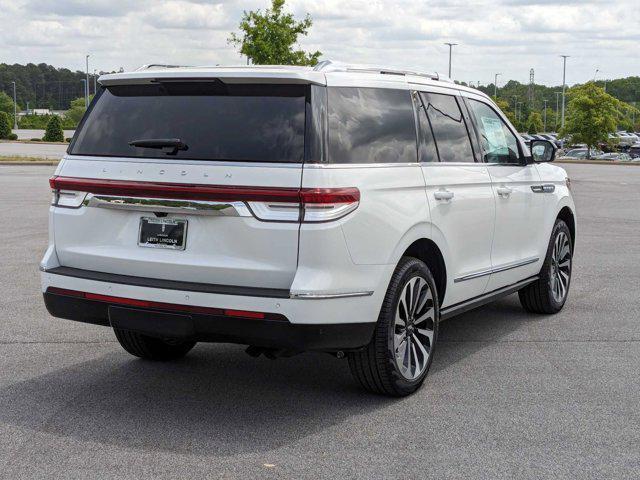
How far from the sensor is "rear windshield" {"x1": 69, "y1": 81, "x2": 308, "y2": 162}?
5.02 metres

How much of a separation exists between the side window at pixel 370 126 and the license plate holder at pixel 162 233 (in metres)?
0.88

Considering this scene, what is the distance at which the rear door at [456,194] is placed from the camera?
603 centimetres

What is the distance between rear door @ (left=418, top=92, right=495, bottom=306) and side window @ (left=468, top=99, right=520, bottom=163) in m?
0.23

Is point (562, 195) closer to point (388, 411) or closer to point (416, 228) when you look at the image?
point (416, 228)

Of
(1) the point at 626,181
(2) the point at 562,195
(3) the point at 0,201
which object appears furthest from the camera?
(1) the point at 626,181

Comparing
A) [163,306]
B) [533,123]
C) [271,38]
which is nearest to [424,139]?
[163,306]

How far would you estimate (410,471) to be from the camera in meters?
4.48

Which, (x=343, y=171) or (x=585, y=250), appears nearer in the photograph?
(x=343, y=171)

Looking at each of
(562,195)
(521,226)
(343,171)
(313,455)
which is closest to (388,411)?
(313,455)

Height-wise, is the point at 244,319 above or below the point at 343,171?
below

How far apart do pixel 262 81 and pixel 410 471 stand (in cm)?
215

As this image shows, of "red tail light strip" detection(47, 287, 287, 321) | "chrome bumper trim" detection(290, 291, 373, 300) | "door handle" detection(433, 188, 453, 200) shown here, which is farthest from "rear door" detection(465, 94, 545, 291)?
"red tail light strip" detection(47, 287, 287, 321)

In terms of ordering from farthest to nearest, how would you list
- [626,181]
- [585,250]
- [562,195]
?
1. [626,181]
2. [585,250]
3. [562,195]

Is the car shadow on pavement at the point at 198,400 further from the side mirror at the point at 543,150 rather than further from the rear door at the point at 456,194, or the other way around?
the side mirror at the point at 543,150
